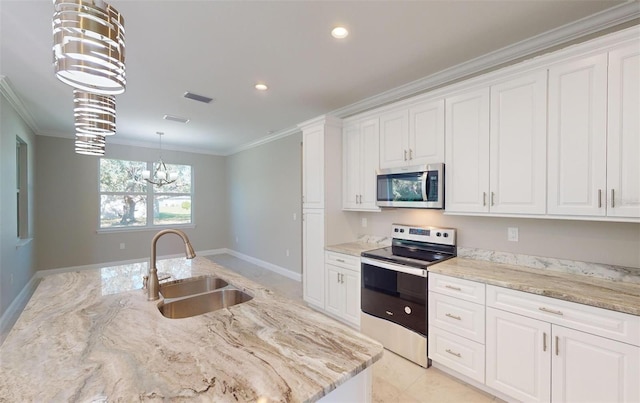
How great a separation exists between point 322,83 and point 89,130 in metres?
2.17

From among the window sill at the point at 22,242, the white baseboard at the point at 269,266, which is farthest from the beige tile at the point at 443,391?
the window sill at the point at 22,242

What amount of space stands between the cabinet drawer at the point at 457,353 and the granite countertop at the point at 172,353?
4.86 feet

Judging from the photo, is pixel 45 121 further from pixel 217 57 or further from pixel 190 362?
pixel 190 362

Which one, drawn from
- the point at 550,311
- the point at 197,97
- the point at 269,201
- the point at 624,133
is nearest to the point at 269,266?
the point at 269,201

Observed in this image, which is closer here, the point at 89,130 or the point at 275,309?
the point at 275,309

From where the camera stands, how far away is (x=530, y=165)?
2.07 m

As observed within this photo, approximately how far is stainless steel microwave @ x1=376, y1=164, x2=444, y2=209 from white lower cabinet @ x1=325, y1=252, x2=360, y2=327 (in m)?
0.77

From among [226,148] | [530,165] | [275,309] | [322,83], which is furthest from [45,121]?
[530,165]

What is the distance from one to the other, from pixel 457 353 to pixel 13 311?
5.16 meters

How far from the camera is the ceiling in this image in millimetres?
1861

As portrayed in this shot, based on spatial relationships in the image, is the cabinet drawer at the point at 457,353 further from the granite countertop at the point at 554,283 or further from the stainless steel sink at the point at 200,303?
the stainless steel sink at the point at 200,303

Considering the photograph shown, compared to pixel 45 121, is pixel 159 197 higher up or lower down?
lower down

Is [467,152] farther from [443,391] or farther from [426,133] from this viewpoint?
[443,391]

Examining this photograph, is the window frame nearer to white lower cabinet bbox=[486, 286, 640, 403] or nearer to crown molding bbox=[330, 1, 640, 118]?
crown molding bbox=[330, 1, 640, 118]
